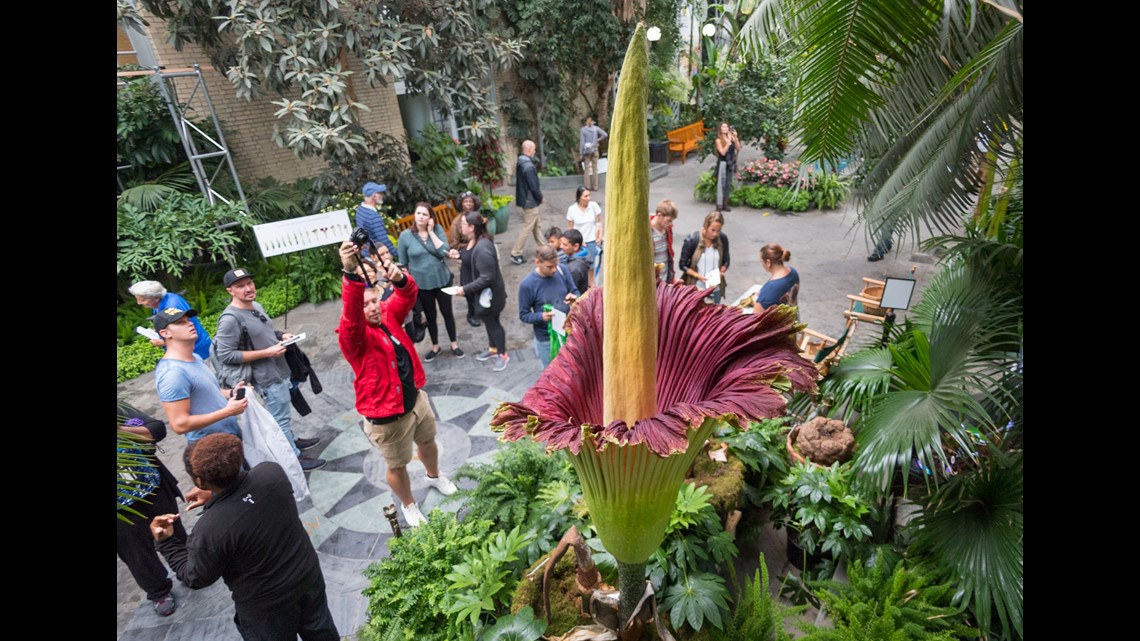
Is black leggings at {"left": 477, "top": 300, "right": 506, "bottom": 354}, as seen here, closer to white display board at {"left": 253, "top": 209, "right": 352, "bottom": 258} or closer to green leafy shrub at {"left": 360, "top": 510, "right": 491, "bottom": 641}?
white display board at {"left": 253, "top": 209, "right": 352, "bottom": 258}

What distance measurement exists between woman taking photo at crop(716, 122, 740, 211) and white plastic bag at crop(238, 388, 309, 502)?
283 inches

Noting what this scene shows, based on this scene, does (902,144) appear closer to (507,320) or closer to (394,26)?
(507,320)

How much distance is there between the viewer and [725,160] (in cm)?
837

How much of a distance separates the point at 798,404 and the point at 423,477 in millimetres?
2240

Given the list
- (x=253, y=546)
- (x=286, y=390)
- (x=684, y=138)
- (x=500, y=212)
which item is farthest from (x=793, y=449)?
(x=684, y=138)

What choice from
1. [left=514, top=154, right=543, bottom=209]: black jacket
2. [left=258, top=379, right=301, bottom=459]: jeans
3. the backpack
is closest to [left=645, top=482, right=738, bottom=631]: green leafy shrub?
[left=258, top=379, right=301, bottom=459]: jeans

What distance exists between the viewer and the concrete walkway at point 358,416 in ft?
8.50

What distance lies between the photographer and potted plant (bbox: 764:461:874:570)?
2195 mm

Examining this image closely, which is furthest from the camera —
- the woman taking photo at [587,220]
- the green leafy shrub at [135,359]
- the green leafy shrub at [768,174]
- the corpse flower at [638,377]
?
the green leafy shrub at [768,174]

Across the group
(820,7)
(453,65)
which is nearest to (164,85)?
(453,65)

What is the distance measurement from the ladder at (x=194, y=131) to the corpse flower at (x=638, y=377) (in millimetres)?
6208

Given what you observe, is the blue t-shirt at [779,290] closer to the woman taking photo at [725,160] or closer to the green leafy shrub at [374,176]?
the green leafy shrub at [374,176]

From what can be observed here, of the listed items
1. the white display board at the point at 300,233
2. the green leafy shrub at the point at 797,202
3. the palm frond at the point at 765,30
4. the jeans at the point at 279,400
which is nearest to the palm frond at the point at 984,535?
the palm frond at the point at 765,30

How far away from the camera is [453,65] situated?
22.9ft
